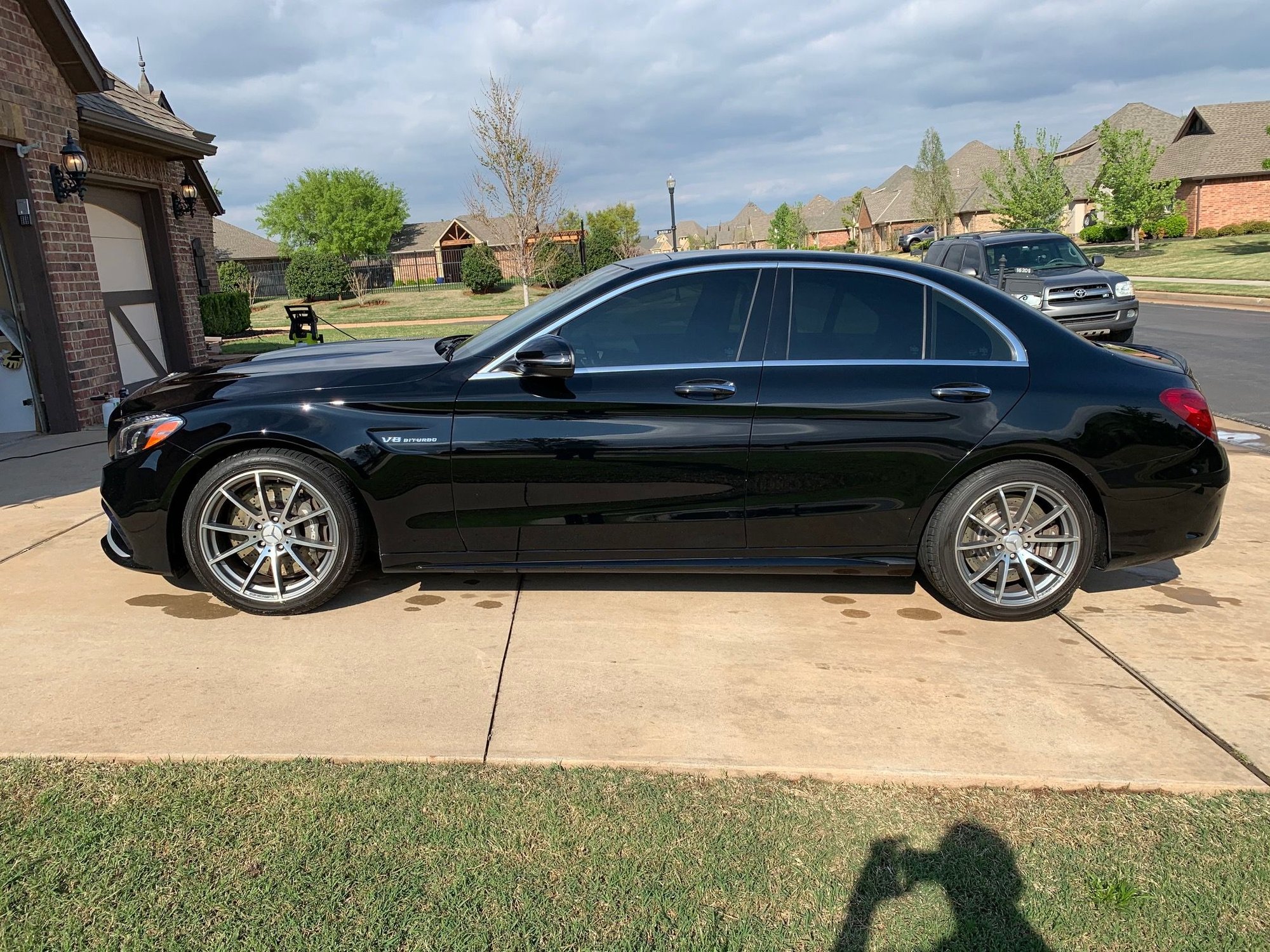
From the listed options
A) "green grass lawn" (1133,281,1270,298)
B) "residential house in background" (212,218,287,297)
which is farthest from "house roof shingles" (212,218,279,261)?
"green grass lawn" (1133,281,1270,298)

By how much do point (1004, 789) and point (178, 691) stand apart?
3102mm

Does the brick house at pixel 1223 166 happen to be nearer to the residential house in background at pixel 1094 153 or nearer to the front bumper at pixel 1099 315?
the residential house in background at pixel 1094 153

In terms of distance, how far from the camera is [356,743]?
10.6 feet

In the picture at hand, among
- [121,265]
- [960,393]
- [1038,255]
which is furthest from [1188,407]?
[1038,255]

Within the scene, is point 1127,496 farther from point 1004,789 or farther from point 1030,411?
point 1004,789

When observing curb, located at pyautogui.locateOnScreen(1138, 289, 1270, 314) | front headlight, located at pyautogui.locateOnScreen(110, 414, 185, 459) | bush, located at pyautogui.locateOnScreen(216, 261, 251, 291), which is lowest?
curb, located at pyautogui.locateOnScreen(1138, 289, 1270, 314)

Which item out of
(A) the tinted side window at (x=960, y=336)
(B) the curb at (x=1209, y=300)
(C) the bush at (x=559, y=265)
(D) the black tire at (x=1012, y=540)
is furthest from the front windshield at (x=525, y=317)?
(C) the bush at (x=559, y=265)

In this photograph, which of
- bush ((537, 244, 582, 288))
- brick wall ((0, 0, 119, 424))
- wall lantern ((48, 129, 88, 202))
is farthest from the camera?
bush ((537, 244, 582, 288))

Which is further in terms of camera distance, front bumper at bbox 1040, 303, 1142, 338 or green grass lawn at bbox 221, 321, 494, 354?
green grass lawn at bbox 221, 321, 494, 354

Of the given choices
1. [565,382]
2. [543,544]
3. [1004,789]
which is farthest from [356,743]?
[1004,789]

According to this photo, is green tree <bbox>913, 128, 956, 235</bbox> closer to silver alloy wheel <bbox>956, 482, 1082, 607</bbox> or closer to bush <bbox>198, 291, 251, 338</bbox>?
bush <bbox>198, 291, 251, 338</bbox>

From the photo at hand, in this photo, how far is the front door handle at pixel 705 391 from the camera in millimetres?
4234

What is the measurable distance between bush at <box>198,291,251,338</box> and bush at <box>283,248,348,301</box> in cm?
1904

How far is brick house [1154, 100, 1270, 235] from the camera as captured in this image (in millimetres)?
46062
